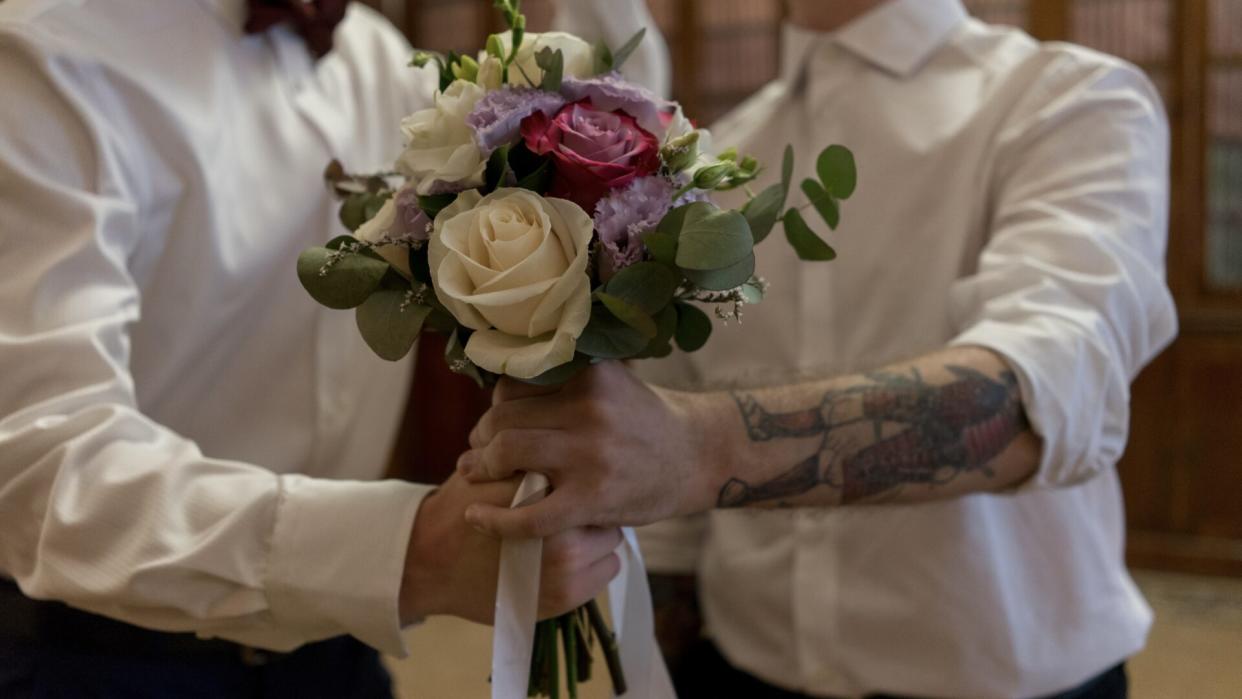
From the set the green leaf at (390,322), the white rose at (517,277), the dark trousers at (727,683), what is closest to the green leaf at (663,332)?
the white rose at (517,277)

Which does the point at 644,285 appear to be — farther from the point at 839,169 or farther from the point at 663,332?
the point at 839,169

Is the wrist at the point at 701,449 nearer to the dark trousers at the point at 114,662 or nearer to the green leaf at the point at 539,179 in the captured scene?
the green leaf at the point at 539,179

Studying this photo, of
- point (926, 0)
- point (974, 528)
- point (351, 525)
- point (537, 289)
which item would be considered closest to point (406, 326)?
point (537, 289)

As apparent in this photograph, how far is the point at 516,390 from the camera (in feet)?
3.61

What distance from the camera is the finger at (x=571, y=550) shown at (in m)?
1.07

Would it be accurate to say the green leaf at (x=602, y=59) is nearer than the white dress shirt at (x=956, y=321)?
Yes

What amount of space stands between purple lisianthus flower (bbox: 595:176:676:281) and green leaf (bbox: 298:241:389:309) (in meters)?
0.21

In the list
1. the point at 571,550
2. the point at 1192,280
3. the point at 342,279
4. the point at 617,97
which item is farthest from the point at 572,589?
the point at 1192,280

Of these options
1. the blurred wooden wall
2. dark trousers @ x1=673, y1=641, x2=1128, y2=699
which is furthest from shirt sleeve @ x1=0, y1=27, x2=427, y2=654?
the blurred wooden wall

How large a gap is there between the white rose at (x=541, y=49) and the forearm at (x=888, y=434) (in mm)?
367

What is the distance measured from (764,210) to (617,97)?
6.8 inches

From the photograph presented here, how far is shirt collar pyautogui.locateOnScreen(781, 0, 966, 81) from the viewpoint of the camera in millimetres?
1592

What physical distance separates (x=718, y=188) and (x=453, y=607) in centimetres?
51

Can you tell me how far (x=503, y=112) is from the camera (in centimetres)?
96
